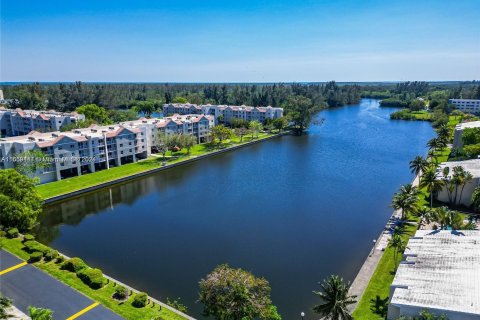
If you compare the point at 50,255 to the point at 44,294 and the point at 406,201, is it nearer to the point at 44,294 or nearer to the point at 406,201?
the point at 44,294

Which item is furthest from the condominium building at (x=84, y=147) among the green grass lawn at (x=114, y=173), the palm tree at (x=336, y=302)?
the palm tree at (x=336, y=302)

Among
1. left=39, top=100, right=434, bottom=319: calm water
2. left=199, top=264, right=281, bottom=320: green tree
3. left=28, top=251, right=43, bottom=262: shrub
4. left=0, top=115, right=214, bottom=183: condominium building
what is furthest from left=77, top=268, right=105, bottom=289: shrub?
left=0, top=115, right=214, bottom=183: condominium building

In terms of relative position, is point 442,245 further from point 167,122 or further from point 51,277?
point 167,122

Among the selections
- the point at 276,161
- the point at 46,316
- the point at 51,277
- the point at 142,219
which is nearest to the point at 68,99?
the point at 276,161

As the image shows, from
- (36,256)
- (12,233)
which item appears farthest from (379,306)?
(12,233)

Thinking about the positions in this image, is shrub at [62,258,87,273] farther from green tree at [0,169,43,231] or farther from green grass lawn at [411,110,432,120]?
green grass lawn at [411,110,432,120]

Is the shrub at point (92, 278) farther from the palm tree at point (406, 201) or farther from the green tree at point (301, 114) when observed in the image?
the green tree at point (301, 114)

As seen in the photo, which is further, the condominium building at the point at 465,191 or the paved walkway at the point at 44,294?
the condominium building at the point at 465,191
